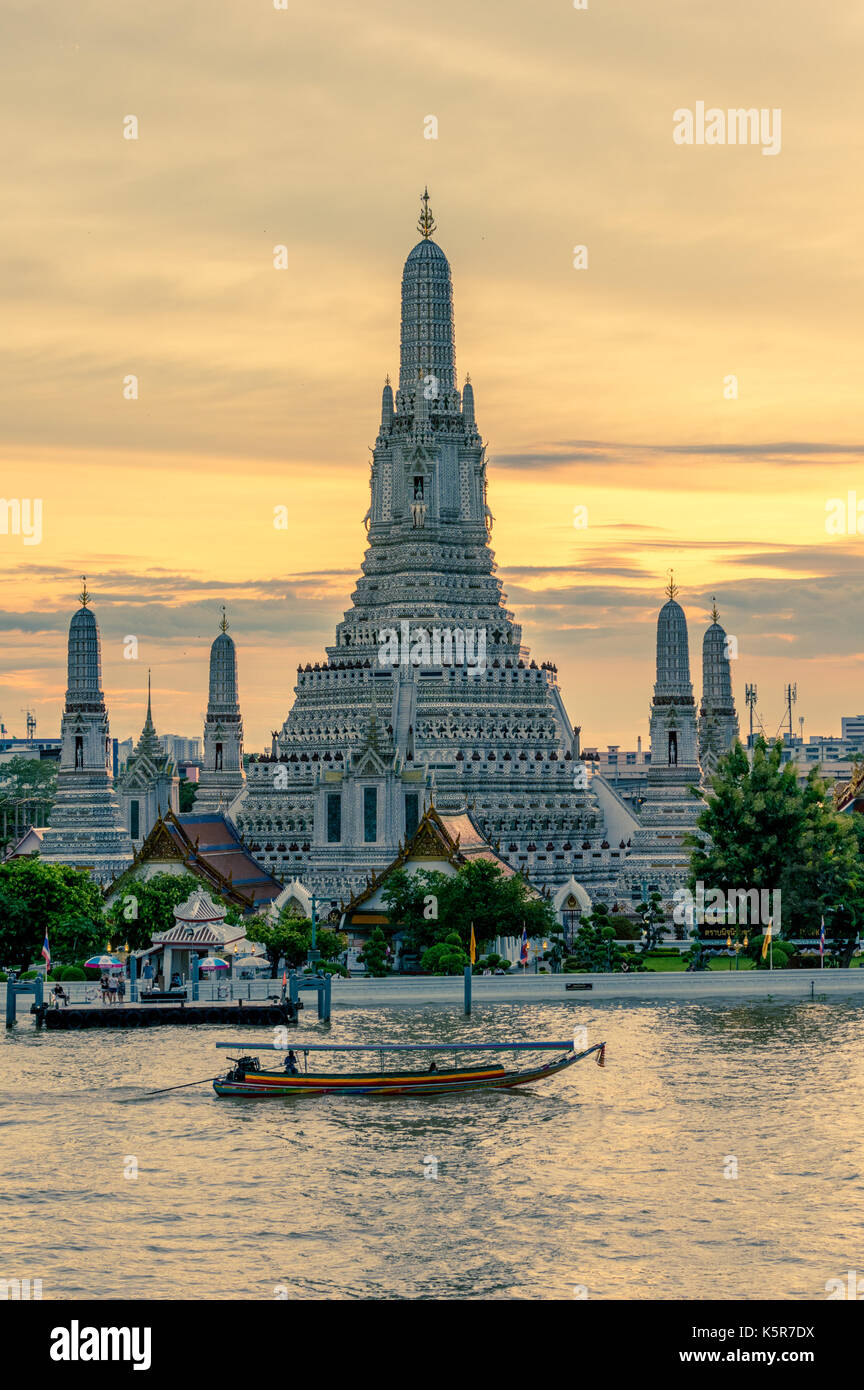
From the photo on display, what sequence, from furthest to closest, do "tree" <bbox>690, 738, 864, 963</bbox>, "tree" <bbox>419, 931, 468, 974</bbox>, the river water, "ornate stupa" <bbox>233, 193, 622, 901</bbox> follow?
"ornate stupa" <bbox>233, 193, 622, 901</bbox> → "tree" <bbox>690, 738, 864, 963</bbox> → "tree" <bbox>419, 931, 468, 974</bbox> → the river water

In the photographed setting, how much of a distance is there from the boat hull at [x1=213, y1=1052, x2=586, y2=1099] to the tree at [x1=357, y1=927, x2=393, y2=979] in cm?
2008

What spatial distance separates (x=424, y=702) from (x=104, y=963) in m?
34.1

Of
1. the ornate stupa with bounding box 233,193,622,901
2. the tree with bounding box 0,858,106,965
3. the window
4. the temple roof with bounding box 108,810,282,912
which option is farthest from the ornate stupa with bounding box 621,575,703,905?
the tree with bounding box 0,858,106,965

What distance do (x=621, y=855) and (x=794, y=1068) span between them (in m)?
42.9

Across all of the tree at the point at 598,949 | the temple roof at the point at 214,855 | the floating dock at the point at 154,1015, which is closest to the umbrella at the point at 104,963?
the floating dock at the point at 154,1015

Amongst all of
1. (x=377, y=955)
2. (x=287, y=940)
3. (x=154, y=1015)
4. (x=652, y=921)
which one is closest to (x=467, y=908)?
(x=377, y=955)

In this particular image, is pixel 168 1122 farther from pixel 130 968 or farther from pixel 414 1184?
pixel 130 968

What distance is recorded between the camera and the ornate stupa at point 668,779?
359 ft

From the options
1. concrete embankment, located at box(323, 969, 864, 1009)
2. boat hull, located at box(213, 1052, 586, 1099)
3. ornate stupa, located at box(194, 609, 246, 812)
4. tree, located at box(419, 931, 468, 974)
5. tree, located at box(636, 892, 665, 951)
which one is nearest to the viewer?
boat hull, located at box(213, 1052, 586, 1099)

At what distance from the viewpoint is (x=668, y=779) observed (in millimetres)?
113875

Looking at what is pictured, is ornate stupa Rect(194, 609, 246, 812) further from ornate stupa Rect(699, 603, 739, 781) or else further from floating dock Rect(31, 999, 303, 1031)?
floating dock Rect(31, 999, 303, 1031)

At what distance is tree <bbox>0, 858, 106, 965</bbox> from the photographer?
86375mm
